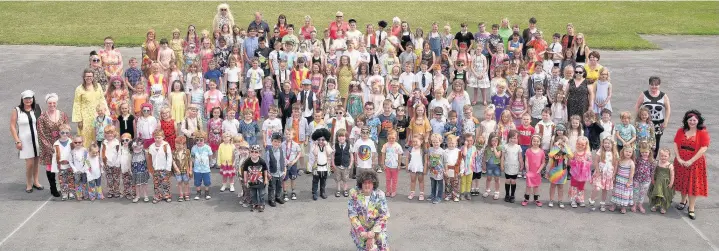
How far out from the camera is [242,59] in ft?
63.1

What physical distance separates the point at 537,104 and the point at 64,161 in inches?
386

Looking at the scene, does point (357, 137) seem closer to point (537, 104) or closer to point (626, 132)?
point (537, 104)

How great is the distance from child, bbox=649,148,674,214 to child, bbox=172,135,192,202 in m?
8.49

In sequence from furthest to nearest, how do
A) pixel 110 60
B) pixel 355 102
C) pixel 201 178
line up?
pixel 110 60, pixel 355 102, pixel 201 178

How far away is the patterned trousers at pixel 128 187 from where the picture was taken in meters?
13.5

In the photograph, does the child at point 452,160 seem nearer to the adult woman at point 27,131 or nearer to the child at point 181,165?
the child at point 181,165

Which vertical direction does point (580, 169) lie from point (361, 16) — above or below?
below

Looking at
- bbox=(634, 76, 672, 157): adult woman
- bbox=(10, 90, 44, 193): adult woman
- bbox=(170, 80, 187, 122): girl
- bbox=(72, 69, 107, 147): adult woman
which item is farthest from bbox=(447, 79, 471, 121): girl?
bbox=(10, 90, 44, 193): adult woman

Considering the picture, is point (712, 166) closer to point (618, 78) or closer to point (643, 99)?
point (643, 99)

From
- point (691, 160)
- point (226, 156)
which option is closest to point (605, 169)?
point (691, 160)

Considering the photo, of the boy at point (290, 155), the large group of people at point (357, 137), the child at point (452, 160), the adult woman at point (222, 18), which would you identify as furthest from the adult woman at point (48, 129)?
the child at point (452, 160)

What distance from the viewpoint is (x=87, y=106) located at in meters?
15.1

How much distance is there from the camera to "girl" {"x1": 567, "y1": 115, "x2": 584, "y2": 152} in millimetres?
14117

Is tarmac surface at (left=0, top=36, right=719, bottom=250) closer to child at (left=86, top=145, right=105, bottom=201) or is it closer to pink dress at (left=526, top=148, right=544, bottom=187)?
child at (left=86, top=145, right=105, bottom=201)
